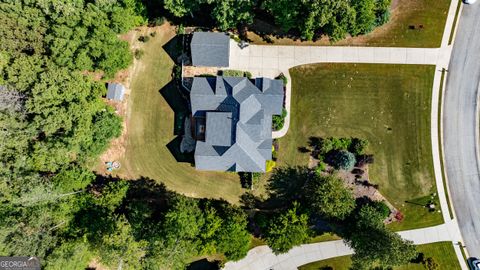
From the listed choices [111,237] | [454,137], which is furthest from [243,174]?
[454,137]

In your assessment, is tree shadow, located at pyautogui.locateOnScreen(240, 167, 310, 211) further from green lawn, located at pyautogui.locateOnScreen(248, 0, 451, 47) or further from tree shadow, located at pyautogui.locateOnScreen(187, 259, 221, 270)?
green lawn, located at pyautogui.locateOnScreen(248, 0, 451, 47)

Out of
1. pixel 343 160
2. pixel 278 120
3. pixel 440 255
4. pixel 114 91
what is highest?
pixel 114 91

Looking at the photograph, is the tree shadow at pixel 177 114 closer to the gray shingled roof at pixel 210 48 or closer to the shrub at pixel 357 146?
the gray shingled roof at pixel 210 48

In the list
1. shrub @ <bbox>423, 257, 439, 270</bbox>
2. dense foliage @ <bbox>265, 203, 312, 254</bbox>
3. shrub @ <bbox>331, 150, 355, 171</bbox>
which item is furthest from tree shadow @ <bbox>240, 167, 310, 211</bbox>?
shrub @ <bbox>423, 257, 439, 270</bbox>

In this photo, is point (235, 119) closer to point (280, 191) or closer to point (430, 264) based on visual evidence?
point (280, 191)

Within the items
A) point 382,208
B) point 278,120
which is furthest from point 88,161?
point 382,208

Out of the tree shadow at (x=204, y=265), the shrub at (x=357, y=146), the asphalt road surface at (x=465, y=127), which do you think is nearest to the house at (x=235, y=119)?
the shrub at (x=357, y=146)

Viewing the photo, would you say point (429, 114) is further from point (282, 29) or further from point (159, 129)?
point (159, 129)

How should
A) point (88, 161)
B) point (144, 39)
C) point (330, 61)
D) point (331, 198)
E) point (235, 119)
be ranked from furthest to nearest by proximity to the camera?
point (144, 39)
point (330, 61)
point (88, 161)
point (235, 119)
point (331, 198)
